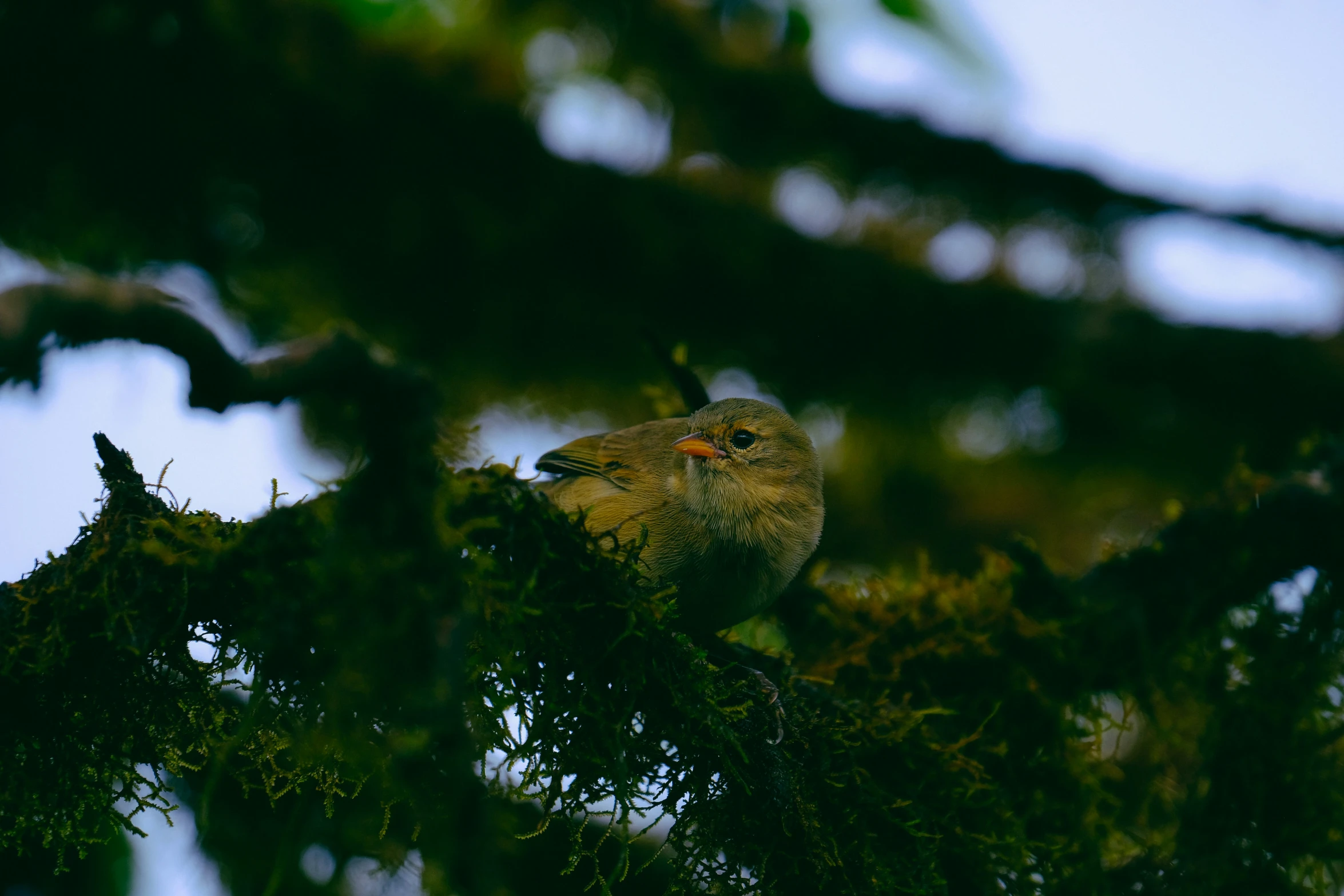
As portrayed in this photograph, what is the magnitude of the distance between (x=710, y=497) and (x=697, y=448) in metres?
0.32

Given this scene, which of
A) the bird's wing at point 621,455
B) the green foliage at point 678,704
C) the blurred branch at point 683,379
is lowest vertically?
the green foliage at point 678,704

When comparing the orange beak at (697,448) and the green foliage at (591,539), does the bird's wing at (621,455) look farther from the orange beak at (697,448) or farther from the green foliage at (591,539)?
the green foliage at (591,539)

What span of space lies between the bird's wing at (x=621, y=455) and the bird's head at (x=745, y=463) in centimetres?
10

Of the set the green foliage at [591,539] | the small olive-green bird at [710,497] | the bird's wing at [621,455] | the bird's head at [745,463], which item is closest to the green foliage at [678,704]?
the green foliage at [591,539]

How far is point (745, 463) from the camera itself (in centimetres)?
369

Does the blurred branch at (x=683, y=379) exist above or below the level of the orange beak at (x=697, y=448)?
above

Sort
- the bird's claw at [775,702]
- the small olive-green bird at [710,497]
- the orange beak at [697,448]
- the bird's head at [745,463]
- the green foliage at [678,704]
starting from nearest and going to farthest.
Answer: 1. the green foliage at [678,704]
2. the bird's claw at [775,702]
3. the small olive-green bird at [710,497]
4. the bird's head at [745,463]
5. the orange beak at [697,448]

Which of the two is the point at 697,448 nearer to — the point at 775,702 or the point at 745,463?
the point at 745,463

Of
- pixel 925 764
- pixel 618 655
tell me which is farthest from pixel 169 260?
pixel 925 764

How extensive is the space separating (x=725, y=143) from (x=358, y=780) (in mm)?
4878

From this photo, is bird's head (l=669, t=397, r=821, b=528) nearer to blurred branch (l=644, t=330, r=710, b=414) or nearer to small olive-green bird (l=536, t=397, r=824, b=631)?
small olive-green bird (l=536, t=397, r=824, b=631)

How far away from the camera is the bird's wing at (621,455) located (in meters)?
3.64

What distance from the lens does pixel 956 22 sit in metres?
5.27

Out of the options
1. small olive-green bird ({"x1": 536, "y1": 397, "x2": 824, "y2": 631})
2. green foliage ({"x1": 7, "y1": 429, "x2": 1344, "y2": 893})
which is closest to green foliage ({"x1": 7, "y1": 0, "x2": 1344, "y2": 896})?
green foliage ({"x1": 7, "y1": 429, "x2": 1344, "y2": 893})
